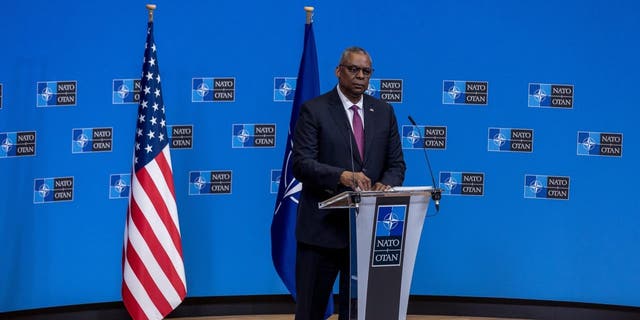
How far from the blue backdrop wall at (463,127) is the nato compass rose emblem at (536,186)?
0.02m

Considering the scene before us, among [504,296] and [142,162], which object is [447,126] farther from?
[142,162]

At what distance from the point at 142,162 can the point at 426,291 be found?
240 cm

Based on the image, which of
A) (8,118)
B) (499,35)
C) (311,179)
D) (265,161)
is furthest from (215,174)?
(311,179)

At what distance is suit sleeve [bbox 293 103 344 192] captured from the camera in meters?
4.16

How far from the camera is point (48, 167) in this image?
20.4 ft

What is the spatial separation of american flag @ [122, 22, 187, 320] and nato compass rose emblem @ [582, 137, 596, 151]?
2.94 m

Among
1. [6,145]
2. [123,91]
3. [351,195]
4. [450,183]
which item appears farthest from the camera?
[450,183]

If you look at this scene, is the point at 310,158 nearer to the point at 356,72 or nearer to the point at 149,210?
the point at 356,72

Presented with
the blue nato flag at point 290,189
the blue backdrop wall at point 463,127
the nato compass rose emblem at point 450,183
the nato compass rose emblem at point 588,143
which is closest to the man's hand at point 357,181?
the blue nato flag at point 290,189

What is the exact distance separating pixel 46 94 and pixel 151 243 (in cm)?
121

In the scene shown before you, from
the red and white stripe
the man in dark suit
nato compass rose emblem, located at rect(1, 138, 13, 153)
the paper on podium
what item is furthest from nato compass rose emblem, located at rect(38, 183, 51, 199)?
the paper on podium

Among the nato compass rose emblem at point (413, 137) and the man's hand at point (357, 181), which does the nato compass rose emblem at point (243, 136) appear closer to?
the nato compass rose emblem at point (413, 137)

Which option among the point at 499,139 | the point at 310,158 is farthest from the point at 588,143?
the point at 310,158

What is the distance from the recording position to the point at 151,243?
19.3 ft
